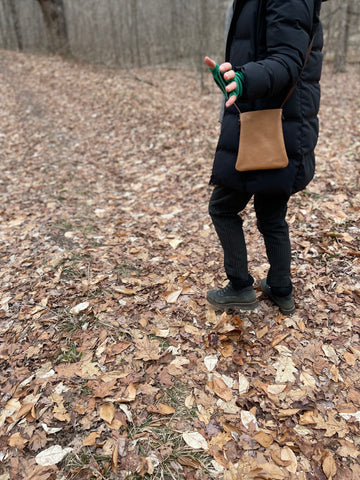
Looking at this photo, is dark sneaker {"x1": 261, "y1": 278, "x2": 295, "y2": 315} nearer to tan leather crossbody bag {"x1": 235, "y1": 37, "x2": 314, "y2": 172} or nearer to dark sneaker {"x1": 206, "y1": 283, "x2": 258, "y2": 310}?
dark sneaker {"x1": 206, "y1": 283, "x2": 258, "y2": 310}

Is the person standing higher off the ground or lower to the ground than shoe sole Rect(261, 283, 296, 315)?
higher

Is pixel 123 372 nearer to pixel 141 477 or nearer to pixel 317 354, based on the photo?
pixel 141 477

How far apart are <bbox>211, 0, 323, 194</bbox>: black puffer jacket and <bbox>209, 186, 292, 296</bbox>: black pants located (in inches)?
6.5

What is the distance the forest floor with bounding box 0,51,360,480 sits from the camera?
1831 millimetres

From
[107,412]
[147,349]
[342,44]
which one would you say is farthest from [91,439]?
[342,44]

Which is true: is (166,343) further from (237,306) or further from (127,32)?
(127,32)

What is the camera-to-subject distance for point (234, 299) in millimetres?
2637

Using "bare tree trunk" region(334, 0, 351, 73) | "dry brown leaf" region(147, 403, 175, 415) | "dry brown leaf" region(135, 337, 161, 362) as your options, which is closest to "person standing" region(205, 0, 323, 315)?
"dry brown leaf" region(135, 337, 161, 362)

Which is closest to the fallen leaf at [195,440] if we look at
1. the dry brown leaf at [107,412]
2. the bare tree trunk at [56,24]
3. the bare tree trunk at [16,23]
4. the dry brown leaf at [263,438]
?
the dry brown leaf at [263,438]

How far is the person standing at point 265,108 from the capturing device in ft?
5.15

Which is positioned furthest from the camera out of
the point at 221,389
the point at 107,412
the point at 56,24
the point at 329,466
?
the point at 56,24

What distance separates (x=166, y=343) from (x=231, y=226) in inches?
38.6

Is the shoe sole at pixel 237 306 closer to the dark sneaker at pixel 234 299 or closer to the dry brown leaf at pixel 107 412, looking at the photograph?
the dark sneaker at pixel 234 299

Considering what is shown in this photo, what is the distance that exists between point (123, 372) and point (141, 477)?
66 cm
